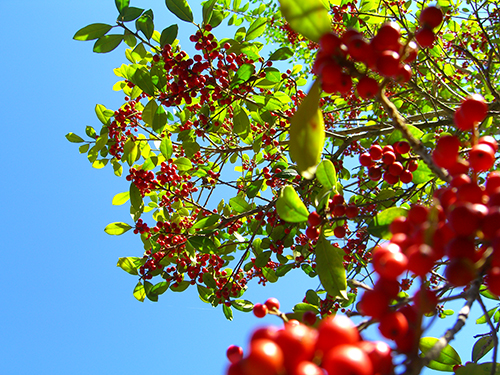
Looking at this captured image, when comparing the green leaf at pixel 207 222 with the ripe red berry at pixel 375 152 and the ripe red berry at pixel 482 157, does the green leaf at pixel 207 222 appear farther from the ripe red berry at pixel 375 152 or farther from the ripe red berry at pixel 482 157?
the ripe red berry at pixel 482 157

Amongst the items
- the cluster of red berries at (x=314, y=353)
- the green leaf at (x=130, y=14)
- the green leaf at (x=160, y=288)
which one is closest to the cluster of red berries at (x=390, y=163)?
the cluster of red berries at (x=314, y=353)

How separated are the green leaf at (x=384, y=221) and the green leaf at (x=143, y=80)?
6.35ft

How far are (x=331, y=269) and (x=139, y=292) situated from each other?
2.11m

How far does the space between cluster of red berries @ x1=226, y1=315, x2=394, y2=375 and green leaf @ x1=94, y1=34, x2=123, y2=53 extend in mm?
2413

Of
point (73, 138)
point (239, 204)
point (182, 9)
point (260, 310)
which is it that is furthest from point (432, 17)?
point (73, 138)

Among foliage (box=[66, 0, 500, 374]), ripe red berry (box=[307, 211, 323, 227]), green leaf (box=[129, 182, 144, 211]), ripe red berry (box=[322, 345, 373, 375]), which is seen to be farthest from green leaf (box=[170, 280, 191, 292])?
ripe red berry (box=[322, 345, 373, 375])

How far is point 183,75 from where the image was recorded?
2332 mm

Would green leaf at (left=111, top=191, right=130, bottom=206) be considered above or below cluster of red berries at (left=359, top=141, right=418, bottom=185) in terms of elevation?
above

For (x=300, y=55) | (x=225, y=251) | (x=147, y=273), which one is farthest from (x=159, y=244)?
(x=300, y=55)

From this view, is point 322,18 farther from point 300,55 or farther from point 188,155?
point 300,55

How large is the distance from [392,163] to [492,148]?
23.1 inches

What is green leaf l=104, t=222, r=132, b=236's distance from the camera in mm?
3064

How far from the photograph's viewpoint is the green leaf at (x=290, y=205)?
1.44 metres

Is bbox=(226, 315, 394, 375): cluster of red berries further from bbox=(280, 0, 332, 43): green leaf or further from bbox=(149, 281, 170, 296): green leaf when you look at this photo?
bbox=(149, 281, 170, 296): green leaf
